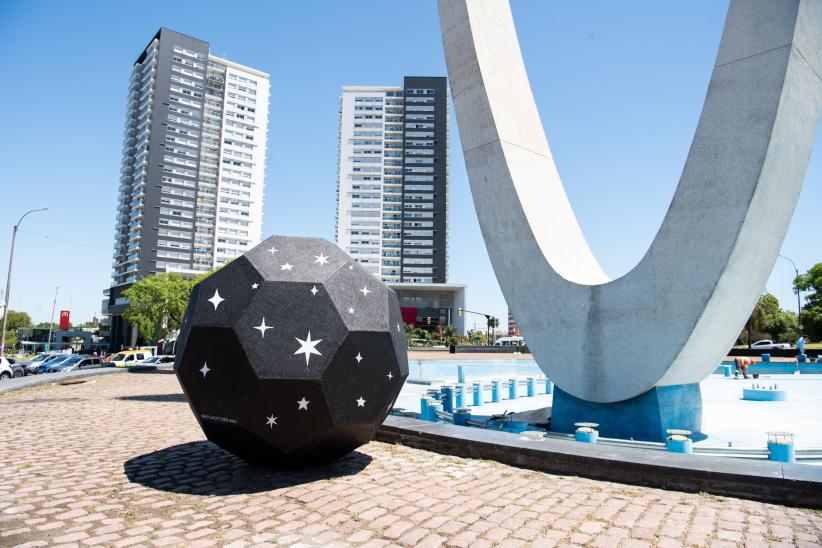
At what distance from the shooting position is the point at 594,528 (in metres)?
4.40

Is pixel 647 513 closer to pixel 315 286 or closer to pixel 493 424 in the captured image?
pixel 315 286

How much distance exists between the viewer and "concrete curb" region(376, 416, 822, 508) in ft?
16.6

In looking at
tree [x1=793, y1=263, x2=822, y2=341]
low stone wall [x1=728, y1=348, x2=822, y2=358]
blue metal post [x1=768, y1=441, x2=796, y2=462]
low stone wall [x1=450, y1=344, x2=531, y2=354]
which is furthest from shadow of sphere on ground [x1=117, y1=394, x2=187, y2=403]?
tree [x1=793, y1=263, x2=822, y2=341]

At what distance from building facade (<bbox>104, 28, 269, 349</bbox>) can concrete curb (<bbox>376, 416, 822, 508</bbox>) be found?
8810 cm

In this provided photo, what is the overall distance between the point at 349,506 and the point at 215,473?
7.45 feet

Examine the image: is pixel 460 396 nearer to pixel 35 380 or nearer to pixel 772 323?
pixel 35 380

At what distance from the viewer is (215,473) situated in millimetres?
6250

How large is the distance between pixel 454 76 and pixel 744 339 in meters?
83.5

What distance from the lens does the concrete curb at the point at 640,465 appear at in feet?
16.6

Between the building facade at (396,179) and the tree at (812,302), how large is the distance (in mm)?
69839

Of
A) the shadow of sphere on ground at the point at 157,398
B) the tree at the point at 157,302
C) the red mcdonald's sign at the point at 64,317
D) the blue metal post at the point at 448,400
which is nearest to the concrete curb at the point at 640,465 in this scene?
the blue metal post at the point at 448,400

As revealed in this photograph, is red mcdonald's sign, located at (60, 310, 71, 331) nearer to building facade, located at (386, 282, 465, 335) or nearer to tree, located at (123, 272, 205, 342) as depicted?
building facade, located at (386, 282, 465, 335)

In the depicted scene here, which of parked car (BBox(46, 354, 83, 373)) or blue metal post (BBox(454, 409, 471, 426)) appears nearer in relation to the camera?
blue metal post (BBox(454, 409, 471, 426))

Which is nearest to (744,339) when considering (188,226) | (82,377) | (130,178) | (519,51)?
(519,51)
